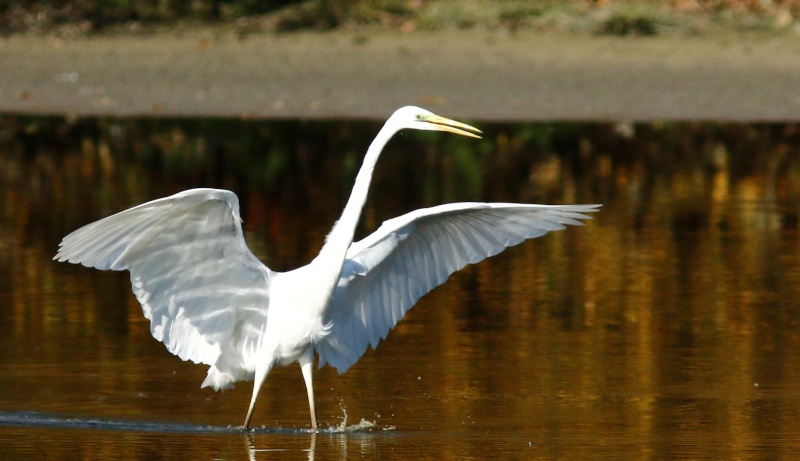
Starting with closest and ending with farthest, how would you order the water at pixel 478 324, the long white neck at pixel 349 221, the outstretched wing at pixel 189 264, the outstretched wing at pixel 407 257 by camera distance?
1. the outstretched wing at pixel 189 264
2. the water at pixel 478 324
3. the long white neck at pixel 349 221
4. the outstretched wing at pixel 407 257

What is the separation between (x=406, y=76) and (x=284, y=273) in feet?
32.9

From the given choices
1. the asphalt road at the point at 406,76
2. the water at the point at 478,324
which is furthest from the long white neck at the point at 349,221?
the asphalt road at the point at 406,76

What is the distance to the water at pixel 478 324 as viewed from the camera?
5.91 metres

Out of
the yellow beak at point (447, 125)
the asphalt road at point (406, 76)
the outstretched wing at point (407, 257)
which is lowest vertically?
the asphalt road at point (406, 76)

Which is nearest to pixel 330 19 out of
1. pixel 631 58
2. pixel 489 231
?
pixel 631 58

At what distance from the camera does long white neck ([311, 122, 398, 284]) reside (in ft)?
19.9

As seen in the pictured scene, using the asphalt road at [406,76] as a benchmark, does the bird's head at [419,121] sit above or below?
above

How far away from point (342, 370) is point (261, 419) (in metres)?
0.43

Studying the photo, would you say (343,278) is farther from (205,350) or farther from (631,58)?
(631,58)

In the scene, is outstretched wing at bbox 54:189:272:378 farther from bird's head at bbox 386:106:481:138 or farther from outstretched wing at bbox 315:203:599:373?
bird's head at bbox 386:106:481:138

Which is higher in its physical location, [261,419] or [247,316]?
[247,316]

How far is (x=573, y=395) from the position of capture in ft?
21.2

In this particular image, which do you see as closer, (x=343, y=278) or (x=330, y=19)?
(x=343, y=278)

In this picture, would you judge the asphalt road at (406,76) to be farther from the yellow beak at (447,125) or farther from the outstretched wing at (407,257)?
the yellow beak at (447,125)
